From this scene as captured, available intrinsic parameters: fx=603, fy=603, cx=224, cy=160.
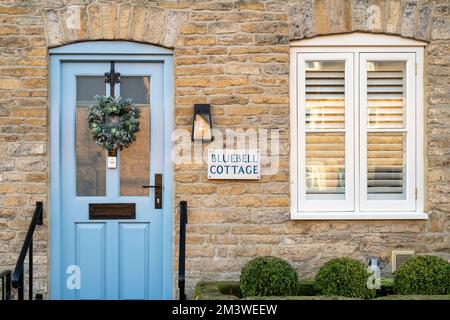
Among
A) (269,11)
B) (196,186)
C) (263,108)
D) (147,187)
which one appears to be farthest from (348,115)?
(147,187)

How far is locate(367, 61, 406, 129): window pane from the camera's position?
598cm

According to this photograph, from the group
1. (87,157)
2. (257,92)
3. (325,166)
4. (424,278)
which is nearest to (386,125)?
(325,166)

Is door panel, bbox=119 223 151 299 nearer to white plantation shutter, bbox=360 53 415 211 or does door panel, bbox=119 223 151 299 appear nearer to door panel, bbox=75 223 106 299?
door panel, bbox=75 223 106 299

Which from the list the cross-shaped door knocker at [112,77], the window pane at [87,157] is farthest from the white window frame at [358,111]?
the window pane at [87,157]

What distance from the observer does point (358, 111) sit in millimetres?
5914

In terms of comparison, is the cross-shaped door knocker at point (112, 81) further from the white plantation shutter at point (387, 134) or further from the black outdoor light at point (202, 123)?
the white plantation shutter at point (387, 134)

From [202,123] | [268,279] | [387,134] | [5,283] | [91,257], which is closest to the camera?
[268,279]

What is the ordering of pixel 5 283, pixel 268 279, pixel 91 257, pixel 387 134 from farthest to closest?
1. pixel 387 134
2. pixel 91 257
3. pixel 5 283
4. pixel 268 279

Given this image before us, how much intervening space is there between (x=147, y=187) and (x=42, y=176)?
3.27 ft

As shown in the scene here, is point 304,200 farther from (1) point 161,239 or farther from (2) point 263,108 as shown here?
(1) point 161,239

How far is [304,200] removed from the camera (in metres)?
5.93

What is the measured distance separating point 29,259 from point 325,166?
2.94 m

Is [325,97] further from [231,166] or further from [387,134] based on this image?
[231,166]
